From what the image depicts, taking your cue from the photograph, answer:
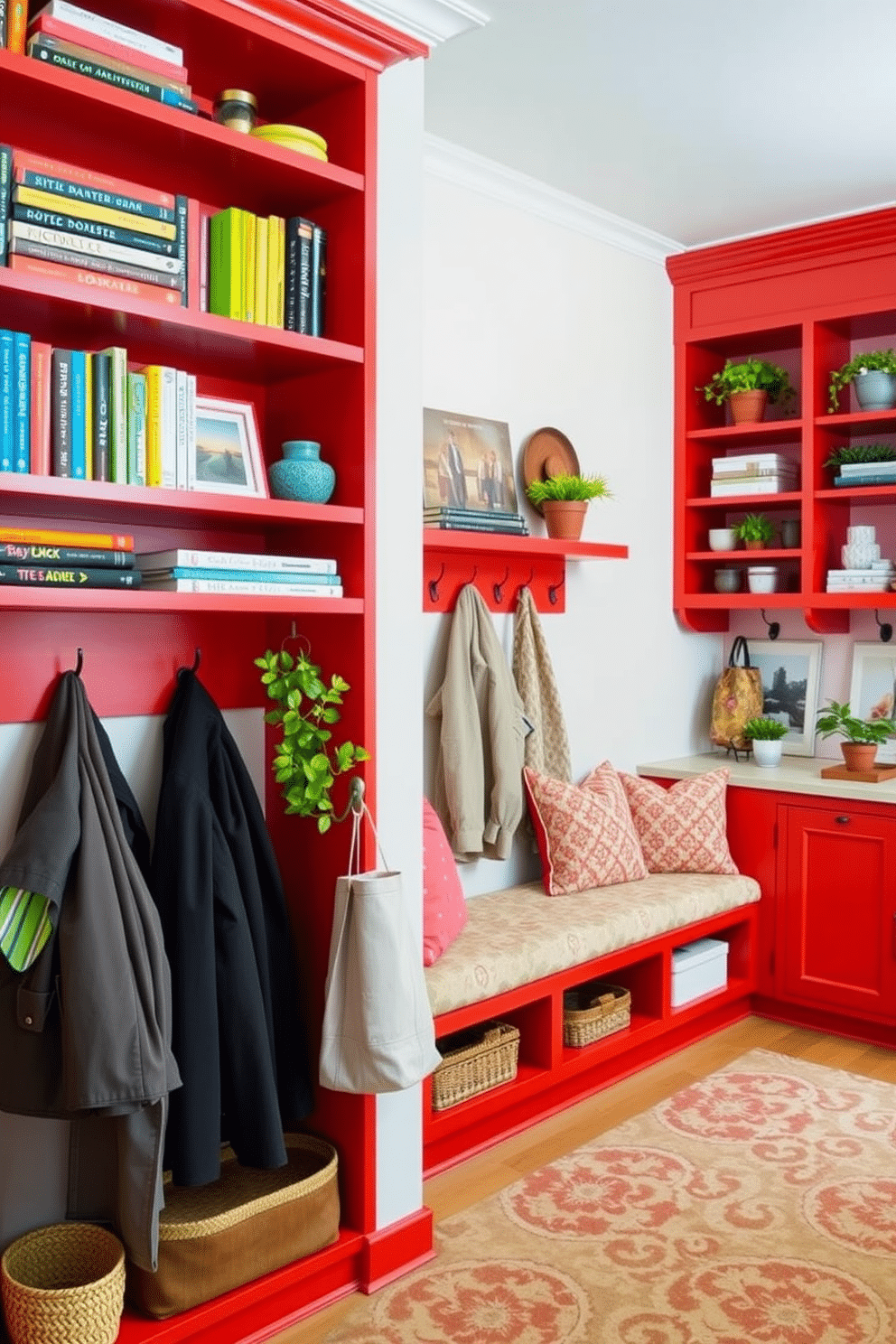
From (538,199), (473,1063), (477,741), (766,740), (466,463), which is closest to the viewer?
(473,1063)

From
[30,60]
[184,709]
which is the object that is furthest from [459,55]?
[184,709]

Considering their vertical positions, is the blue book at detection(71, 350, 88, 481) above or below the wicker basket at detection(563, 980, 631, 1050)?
above

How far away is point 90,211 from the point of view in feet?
6.64

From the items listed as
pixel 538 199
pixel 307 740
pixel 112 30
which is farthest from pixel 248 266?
pixel 538 199

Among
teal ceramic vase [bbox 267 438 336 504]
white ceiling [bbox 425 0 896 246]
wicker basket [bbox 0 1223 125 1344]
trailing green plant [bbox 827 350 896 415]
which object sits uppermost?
white ceiling [bbox 425 0 896 246]

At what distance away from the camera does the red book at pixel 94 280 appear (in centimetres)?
194

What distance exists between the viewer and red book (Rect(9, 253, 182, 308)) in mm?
1941

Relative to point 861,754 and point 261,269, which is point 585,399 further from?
point 261,269

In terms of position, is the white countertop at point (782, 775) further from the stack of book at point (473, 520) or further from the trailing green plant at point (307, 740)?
the trailing green plant at point (307, 740)

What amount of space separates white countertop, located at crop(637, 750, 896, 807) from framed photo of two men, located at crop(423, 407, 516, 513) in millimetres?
1159

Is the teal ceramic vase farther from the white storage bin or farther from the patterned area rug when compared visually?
the white storage bin

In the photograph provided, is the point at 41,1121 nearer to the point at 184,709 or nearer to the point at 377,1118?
the point at 377,1118

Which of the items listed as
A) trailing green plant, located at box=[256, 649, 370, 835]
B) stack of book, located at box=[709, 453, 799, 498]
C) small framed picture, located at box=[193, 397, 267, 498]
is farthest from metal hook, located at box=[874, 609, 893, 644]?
small framed picture, located at box=[193, 397, 267, 498]

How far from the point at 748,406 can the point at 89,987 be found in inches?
128
